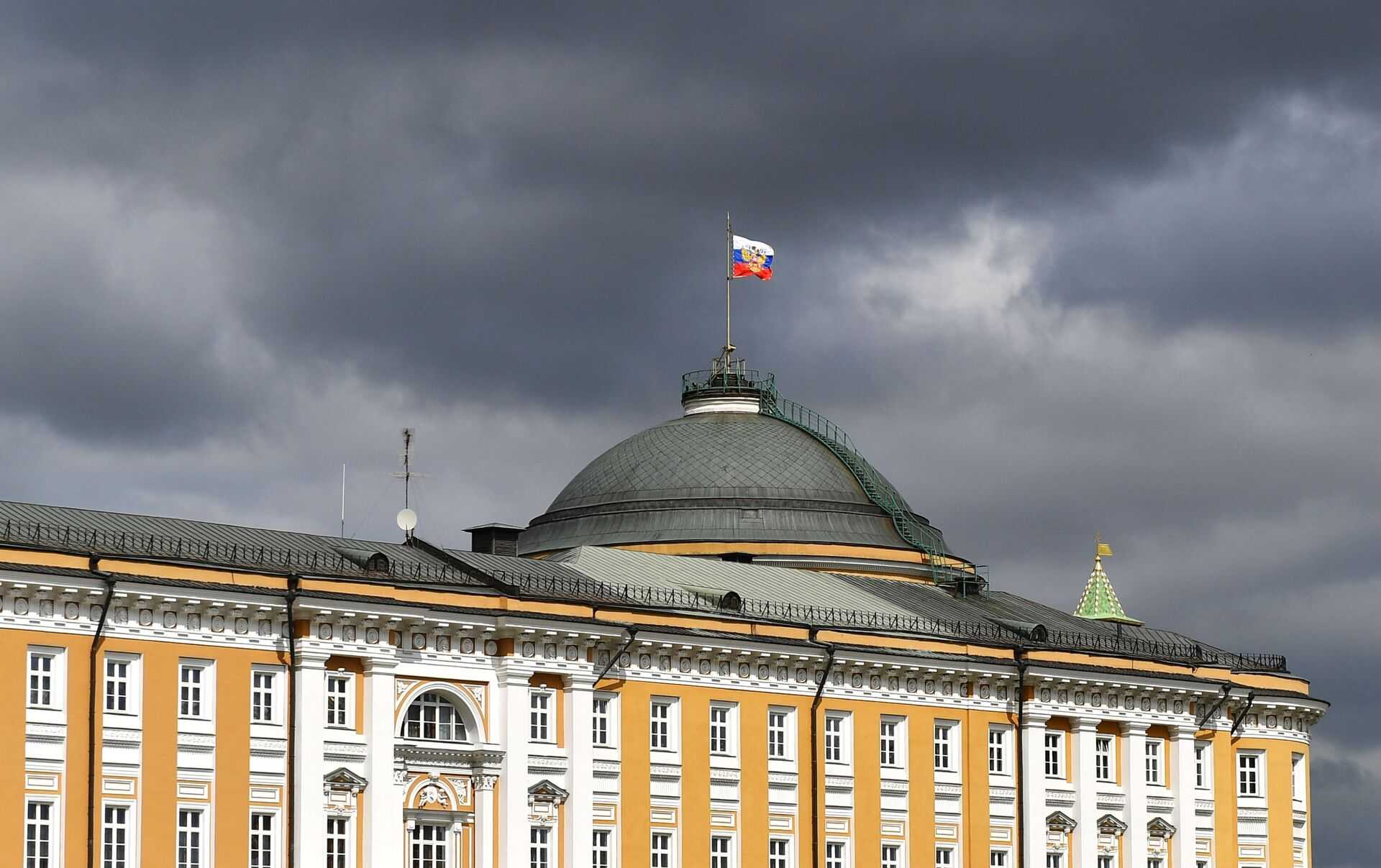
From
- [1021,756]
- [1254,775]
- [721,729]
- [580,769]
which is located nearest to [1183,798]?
[1254,775]

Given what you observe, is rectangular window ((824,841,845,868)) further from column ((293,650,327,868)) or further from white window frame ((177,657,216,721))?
white window frame ((177,657,216,721))

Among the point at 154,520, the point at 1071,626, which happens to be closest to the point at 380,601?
the point at 154,520

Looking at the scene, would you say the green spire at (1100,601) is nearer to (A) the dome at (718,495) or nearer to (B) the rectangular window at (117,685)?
(A) the dome at (718,495)

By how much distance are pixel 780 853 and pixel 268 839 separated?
49.7 ft

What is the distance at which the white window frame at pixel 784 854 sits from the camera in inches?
2950

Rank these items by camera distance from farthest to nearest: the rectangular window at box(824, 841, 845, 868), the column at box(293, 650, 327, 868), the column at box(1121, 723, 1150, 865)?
the column at box(1121, 723, 1150, 865)
the rectangular window at box(824, 841, 845, 868)
the column at box(293, 650, 327, 868)

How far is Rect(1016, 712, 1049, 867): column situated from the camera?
80.1 m

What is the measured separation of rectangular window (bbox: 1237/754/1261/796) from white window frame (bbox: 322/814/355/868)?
3073 centimetres

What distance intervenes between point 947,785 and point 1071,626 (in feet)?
32.7

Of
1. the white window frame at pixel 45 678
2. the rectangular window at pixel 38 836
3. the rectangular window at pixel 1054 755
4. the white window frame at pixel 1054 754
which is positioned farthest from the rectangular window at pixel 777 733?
the rectangular window at pixel 38 836

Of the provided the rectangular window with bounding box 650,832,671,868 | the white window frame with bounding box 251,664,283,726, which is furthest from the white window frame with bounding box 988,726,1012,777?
the white window frame with bounding box 251,664,283,726

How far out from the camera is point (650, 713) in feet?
239

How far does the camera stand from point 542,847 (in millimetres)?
70438

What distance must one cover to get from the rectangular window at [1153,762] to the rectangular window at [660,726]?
16.7 meters
